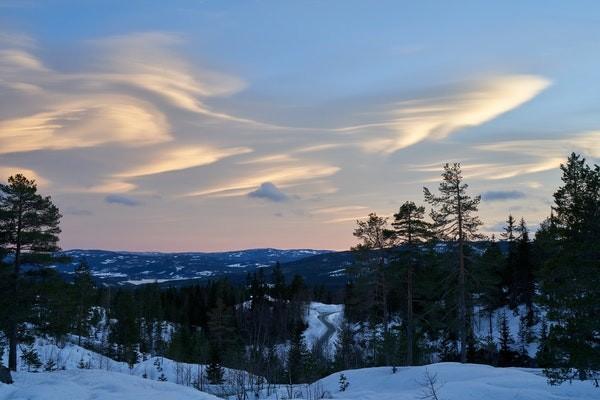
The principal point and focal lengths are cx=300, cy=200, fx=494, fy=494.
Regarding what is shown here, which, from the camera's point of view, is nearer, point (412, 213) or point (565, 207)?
point (565, 207)

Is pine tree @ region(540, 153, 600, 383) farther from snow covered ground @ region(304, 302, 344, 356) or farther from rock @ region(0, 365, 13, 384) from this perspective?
snow covered ground @ region(304, 302, 344, 356)

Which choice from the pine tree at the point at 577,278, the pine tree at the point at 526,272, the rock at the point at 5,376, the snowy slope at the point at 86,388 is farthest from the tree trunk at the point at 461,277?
the pine tree at the point at 526,272

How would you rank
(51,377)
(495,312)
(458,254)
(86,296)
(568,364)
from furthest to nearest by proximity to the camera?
(495,312), (86,296), (458,254), (51,377), (568,364)

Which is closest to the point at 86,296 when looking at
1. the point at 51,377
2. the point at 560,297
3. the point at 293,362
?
the point at 293,362

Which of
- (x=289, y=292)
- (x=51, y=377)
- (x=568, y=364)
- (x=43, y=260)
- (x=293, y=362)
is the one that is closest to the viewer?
(x=568, y=364)

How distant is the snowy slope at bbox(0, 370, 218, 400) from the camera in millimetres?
17797

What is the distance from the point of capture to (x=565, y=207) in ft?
57.0

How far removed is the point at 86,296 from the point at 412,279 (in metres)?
45.4

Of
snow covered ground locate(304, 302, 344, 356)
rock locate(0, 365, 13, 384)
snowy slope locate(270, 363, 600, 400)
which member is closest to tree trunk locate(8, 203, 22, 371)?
rock locate(0, 365, 13, 384)

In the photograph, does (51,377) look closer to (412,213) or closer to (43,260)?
(43,260)

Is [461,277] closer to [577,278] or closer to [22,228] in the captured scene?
[577,278]

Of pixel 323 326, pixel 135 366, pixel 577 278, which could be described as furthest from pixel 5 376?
pixel 323 326

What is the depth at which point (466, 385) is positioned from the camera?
2116cm

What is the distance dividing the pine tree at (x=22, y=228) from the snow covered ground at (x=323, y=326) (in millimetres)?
50977
